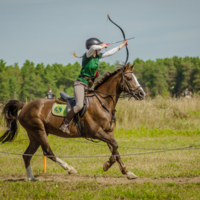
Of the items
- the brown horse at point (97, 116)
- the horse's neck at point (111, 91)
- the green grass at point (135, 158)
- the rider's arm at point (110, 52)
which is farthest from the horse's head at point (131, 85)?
the green grass at point (135, 158)

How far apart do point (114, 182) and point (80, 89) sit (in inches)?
89.2

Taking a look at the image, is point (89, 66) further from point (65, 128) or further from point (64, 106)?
point (65, 128)

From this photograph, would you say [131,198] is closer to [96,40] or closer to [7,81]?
[96,40]

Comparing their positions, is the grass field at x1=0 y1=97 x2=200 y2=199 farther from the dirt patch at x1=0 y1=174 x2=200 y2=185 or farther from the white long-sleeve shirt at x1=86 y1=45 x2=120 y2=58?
the white long-sleeve shirt at x1=86 y1=45 x2=120 y2=58

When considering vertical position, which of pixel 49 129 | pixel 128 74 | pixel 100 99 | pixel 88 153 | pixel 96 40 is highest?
pixel 96 40

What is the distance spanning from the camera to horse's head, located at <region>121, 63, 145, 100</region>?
266 inches

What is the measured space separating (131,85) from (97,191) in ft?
8.10

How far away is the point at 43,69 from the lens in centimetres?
7038

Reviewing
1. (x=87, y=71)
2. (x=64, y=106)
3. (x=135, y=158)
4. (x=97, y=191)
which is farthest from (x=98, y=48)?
(x=135, y=158)

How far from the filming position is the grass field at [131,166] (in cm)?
584

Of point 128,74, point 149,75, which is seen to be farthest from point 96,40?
point 149,75

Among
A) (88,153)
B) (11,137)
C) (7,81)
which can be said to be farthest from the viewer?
(7,81)

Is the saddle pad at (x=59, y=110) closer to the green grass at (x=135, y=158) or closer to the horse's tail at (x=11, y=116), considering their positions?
the horse's tail at (x=11, y=116)

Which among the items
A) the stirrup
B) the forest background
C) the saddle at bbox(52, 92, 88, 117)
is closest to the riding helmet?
the saddle at bbox(52, 92, 88, 117)
